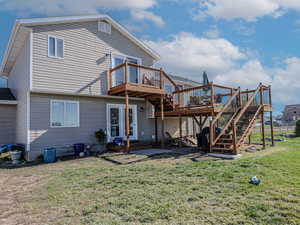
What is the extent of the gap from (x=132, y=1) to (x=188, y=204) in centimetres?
1032

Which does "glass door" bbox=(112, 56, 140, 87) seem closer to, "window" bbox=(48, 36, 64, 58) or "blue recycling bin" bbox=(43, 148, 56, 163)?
"window" bbox=(48, 36, 64, 58)

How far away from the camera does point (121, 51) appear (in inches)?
445

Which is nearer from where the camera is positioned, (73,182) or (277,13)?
(73,182)

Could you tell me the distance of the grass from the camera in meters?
2.94

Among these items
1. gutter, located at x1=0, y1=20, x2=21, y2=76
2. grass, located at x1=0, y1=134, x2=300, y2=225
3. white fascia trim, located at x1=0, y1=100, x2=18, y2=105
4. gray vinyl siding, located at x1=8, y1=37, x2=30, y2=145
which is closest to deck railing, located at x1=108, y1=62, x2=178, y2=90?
gray vinyl siding, located at x1=8, y1=37, x2=30, y2=145

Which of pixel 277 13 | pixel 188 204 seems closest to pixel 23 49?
pixel 188 204

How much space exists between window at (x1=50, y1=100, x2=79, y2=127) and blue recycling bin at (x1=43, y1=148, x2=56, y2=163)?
128cm

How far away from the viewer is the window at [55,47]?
8914mm

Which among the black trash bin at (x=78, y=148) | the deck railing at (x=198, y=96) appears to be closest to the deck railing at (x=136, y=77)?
the deck railing at (x=198, y=96)

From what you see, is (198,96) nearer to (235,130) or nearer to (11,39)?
(235,130)

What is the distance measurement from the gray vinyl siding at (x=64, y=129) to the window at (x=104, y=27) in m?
3.82

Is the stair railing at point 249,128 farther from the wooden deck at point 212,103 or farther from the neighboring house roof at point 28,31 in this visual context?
the neighboring house roof at point 28,31

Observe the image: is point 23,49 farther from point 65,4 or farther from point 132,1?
point 132,1

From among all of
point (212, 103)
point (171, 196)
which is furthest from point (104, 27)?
point (171, 196)
